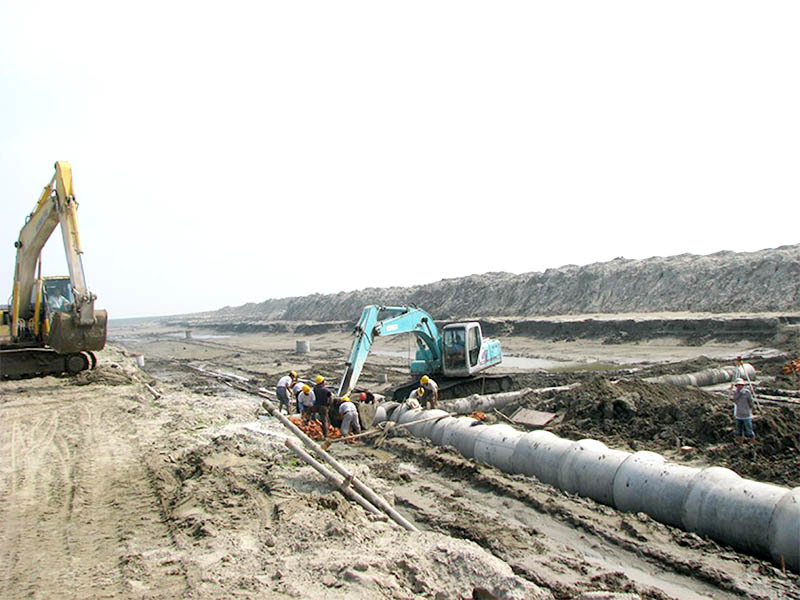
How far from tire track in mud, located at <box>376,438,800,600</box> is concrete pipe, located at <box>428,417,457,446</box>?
1.94m

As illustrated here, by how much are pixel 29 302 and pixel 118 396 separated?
15.4 feet

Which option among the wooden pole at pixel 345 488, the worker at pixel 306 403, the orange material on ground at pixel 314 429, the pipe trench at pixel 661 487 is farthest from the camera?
the worker at pixel 306 403

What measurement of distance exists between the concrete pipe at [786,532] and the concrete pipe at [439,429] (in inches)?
244

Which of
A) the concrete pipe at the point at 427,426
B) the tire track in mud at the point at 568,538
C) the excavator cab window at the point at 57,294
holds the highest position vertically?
the excavator cab window at the point at 57,294

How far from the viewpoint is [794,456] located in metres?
9.48

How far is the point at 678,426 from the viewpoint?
37.5ft

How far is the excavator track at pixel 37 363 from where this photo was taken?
1753cm

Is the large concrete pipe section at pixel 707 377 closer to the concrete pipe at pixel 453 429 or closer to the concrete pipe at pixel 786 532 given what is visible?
the concrete pipe at pixel 453 429

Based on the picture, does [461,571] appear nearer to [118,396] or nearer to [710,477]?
[710,477]

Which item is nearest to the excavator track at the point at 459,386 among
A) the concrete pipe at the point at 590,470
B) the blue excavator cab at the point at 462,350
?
the blue excavator cab at the point at 462,350

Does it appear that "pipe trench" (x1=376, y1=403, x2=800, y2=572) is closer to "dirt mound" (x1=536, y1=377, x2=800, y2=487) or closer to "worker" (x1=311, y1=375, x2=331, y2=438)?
"dirt mound" (x1=536, y1=377, x2=800, y2=487)

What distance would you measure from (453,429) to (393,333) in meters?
4.08

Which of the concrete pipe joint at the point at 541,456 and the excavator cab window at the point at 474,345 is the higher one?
the excavator cab window at the point at 474,345

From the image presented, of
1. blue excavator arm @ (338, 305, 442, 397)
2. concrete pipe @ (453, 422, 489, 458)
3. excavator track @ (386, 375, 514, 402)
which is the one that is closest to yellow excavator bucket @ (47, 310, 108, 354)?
blue excavator arm @ (338, 305, 442, 397)
